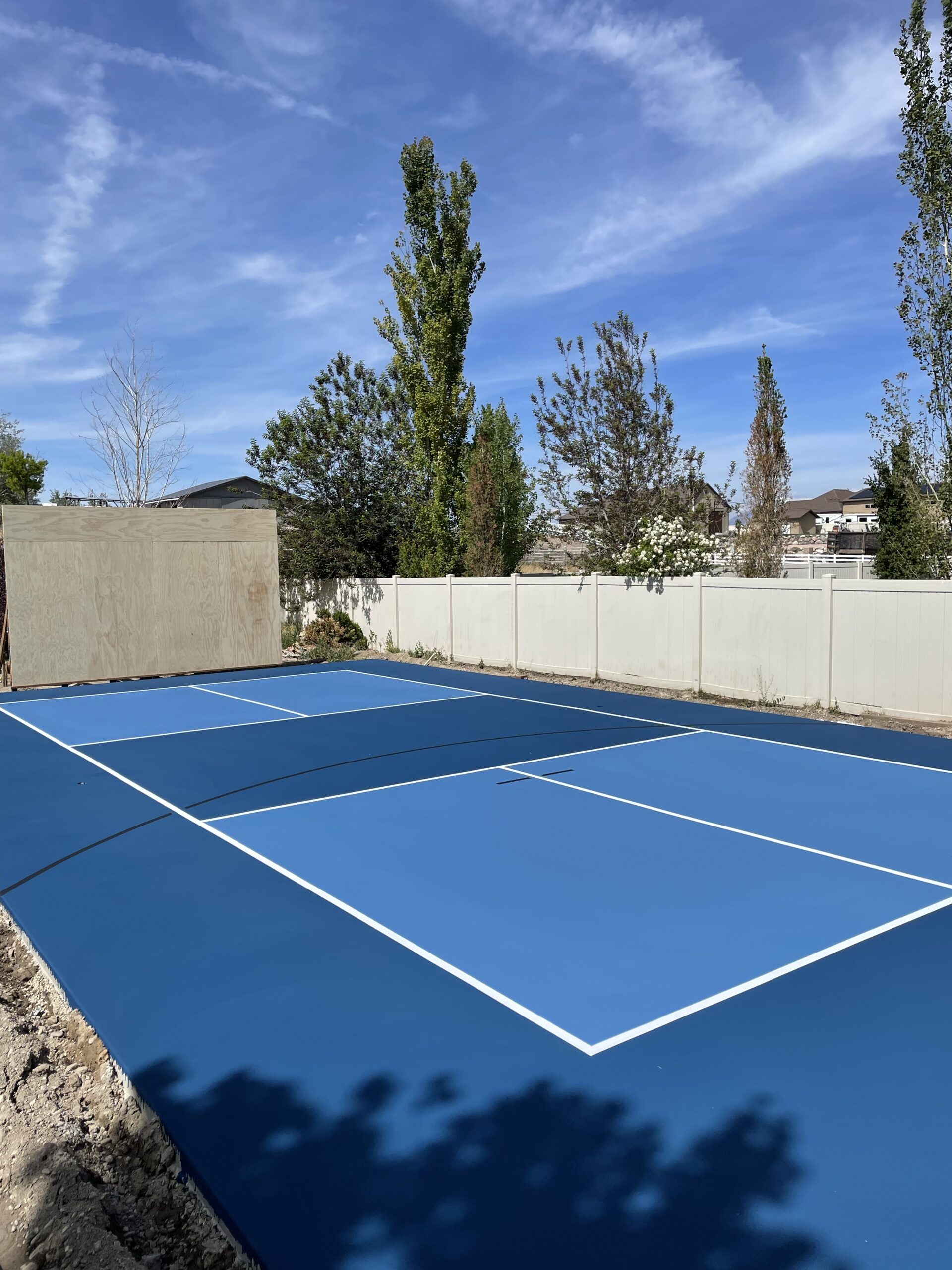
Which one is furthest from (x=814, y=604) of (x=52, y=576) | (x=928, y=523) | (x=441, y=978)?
(x=52, y=576)

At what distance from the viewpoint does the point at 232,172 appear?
846 inches

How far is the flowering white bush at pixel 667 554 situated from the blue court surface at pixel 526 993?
669 cm

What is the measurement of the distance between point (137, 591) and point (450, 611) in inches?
267

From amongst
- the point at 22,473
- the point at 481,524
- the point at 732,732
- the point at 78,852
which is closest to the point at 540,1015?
the point at 78,852

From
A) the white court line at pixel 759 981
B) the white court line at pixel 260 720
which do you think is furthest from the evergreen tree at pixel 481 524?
the white court line at pixel 759 981

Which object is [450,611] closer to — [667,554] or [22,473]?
[667,554]

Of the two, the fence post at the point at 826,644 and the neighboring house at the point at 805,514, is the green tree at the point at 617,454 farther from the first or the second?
the neighboring house at the point at 805,514

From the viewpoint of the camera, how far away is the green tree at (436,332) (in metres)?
24.1

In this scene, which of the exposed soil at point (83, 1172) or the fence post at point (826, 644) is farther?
the fence post at point (826, 644)

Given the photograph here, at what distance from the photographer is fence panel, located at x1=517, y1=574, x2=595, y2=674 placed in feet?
60.0

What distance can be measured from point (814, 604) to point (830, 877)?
789cm

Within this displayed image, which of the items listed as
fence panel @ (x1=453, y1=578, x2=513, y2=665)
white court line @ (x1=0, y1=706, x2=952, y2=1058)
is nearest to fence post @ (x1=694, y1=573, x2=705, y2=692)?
fence panel @ (x1=453, y1=578, x2=513, y2=665)

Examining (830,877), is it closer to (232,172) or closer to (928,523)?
(928,523)

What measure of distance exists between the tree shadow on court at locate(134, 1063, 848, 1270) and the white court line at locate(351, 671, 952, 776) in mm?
7404
